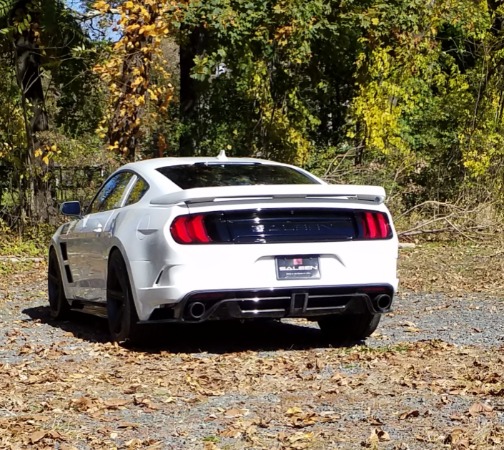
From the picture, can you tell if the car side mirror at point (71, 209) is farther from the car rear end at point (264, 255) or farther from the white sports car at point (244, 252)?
the car rear end at point (264, 255)

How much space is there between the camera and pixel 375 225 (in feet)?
26.2

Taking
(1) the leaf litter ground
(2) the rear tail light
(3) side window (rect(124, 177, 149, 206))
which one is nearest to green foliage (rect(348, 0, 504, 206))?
(1) the leaf litter ground

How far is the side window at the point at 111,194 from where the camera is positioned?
8.98 m

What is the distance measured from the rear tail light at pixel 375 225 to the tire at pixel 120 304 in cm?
187

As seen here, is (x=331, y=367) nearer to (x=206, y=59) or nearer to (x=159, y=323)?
(x=159, y=323)

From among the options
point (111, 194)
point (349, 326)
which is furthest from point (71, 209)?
point (349, 326)

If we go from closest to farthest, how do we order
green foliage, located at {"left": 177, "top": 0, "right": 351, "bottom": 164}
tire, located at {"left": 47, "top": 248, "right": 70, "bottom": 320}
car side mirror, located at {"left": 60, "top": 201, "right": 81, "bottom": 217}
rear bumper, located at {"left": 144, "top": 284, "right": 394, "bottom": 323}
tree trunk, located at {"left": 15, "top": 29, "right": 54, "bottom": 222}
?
rear bumper, located at {"left": 144, "top": 284, "right": 394, "bottom": 323}, car side mirror, located at {"left": 60, "top": 201, "right": 81, "bottom": 217}, tire, located at {"left": 47, "top": 248, "right": 70, "bottom": 320}, green foliage, located at {"left": 177, "top": 0, "right": 351, "bottom": 164}, tree trunk, located at {"left": 15, "top": 29, "right": 54, "bottom": 222}

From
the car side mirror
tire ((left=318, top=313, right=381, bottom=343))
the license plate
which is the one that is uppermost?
the car side mirror

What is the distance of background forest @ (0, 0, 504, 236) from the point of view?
691 inches

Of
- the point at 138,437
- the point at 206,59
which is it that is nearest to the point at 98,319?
the point at 138,437

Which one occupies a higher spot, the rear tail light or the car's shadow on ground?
the rear tail light

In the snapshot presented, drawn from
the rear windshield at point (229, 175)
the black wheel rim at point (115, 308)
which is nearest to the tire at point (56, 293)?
the black wheel rim at point (115, 308)

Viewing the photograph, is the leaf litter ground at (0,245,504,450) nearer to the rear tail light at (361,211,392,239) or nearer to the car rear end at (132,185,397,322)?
the car rear end at (132,185,397,322)

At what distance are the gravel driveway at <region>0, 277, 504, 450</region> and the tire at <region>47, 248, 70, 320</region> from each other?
44cm
